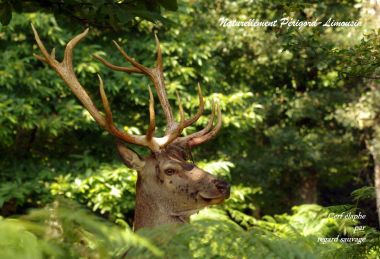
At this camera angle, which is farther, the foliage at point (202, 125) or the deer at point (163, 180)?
the deer at point (163, 180)

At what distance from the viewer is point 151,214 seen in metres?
3.59

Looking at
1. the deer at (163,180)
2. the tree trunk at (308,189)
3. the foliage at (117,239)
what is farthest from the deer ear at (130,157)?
the tree trunk at (308,189)

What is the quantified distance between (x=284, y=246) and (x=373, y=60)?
2.24 m

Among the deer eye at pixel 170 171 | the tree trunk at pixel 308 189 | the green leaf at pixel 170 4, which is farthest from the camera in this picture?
the tree trunk at pixel 308 189

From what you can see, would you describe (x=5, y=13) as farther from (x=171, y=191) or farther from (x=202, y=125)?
(x=202, y=125)

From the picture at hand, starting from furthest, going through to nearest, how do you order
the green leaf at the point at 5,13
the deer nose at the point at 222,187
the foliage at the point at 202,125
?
1. the deer nose at the point at 222,187
2. the green leaf at the point at 5,13
3. the foliage at the point at 202,125

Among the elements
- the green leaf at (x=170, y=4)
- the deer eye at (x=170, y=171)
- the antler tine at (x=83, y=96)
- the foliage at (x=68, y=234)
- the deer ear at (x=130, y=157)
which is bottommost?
the foliage at (x=68, y=234)

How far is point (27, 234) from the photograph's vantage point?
1010mm

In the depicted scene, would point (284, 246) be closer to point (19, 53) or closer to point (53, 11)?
point (53, 11)

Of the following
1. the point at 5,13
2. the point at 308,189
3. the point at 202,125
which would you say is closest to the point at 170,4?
the point at 5,13

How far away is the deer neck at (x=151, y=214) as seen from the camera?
358 cm

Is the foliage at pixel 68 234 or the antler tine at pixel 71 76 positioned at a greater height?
the antler tine at pixel 71 76

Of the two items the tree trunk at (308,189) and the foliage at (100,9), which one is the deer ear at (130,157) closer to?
the foliage at (100,9)

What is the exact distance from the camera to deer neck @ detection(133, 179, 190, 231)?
358cm
